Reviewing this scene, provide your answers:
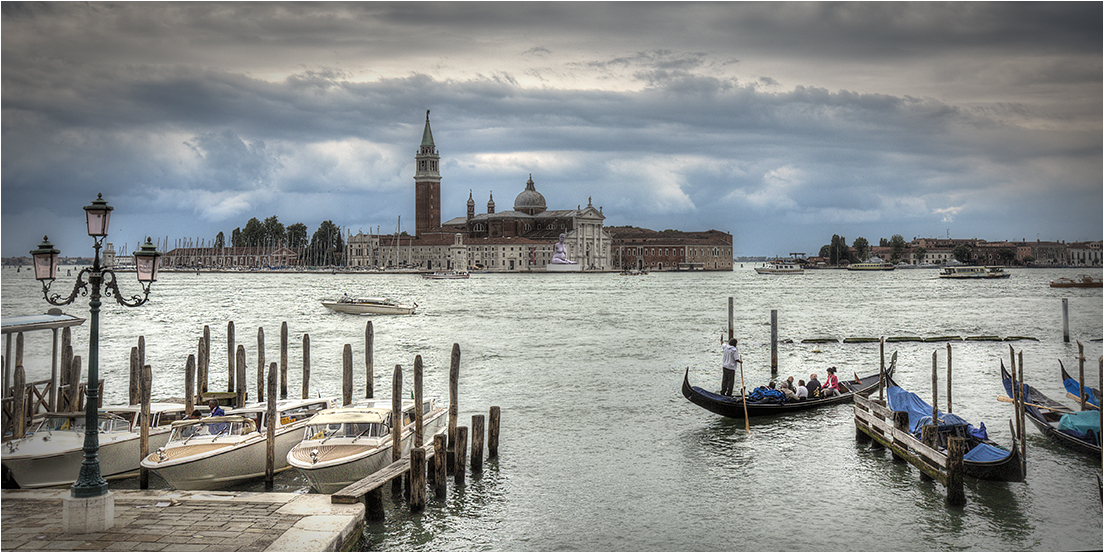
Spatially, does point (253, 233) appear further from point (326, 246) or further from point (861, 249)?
point (861, 249)

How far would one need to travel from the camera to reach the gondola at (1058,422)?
424 inches

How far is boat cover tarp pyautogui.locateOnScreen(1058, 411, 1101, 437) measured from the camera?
10.9m

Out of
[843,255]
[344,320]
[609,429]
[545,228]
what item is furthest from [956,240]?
[609,429]

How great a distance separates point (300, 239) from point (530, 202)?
34240 mm

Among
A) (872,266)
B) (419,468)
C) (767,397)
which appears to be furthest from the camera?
(872,266)

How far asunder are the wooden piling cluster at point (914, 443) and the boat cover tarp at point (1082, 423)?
1.92 metres

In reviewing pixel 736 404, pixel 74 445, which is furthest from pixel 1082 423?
pixel 74 445

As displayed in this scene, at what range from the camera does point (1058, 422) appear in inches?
454

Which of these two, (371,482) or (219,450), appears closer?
(371,482)

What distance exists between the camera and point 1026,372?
19.5 m

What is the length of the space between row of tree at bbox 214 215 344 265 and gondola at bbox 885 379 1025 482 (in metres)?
123

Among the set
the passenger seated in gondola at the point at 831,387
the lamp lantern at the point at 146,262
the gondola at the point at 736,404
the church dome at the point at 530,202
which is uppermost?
the church dome at the point at 530,202

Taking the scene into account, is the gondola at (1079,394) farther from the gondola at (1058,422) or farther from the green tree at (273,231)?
the green tree at (273,231)

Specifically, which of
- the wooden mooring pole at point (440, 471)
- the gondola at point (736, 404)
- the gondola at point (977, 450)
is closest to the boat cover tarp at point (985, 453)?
the gondola at point (977, 450)
